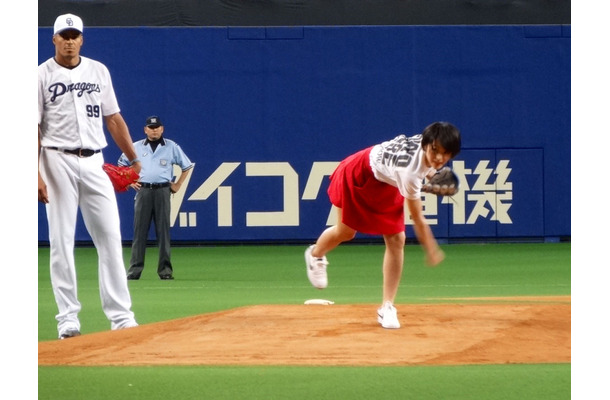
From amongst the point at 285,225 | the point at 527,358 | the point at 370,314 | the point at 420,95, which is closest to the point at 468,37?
the point at 420,95

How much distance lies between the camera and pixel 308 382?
6.19m

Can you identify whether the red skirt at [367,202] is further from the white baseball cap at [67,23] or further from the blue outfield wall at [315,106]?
the blue outfield wall at [315,106]

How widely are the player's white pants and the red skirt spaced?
4.86 ft

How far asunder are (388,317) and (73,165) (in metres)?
2.16

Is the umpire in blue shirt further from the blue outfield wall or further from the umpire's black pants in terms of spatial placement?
the blue outfield wall

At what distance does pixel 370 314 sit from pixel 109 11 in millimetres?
9959

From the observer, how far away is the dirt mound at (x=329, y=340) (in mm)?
6836

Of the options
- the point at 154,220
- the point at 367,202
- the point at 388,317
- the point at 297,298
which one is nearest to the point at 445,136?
the point at 367,202

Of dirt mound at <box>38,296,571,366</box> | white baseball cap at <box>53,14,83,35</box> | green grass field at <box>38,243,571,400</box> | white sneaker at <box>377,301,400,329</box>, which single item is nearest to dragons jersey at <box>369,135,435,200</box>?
white sneaker at <box>377,301,400,329</box>

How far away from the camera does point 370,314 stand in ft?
27.0

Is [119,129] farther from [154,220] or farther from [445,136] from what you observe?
[154,220]

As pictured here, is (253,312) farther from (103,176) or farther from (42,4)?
(42,4)

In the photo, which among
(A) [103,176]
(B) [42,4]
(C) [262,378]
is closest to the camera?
(C) [262,378]

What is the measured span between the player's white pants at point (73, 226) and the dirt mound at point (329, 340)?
280 mm
